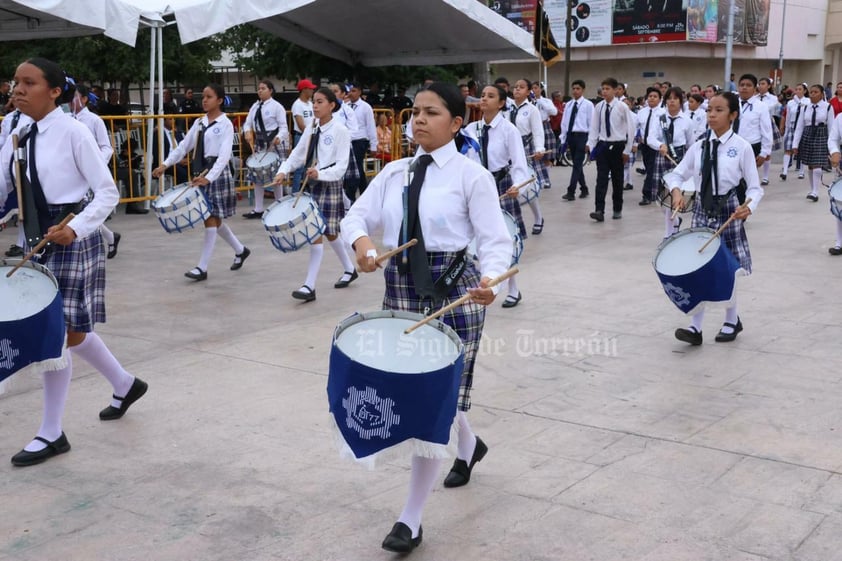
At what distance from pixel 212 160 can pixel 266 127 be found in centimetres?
457

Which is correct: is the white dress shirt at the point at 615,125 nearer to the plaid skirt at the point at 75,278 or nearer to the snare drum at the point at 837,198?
the snare drum at the point at 837,198

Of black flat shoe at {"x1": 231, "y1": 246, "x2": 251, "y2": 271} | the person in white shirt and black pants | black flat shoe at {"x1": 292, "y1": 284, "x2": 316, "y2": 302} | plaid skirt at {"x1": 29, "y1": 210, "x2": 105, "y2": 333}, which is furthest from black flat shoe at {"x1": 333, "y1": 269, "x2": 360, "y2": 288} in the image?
the person in white shirt and black pants

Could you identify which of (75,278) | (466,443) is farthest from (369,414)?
(75,278)

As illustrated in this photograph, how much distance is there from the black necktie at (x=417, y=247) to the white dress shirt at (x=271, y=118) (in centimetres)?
1031

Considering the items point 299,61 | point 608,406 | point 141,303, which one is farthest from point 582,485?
point 299,61

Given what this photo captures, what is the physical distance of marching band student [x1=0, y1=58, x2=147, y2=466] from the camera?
187 inches

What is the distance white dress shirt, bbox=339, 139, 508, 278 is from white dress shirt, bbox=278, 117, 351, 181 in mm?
4718

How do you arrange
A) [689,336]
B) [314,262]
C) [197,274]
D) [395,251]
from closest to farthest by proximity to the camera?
[395,251], [689,336], [314,262], [197,274]

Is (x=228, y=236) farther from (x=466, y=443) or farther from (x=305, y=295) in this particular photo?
(x=466, y=443)

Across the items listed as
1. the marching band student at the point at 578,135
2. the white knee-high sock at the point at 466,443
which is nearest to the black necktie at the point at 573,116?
the marching band student at the point at 578,135

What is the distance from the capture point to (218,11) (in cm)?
1352

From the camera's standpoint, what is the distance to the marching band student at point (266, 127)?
14.0 m

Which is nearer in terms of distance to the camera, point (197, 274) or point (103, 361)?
point (103, 361)

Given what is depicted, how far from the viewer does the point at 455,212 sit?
3936mm
